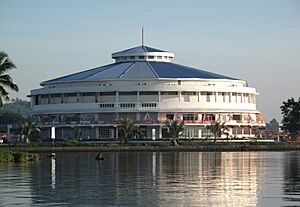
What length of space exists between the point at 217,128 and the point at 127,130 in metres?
15.9

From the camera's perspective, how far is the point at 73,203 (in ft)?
117

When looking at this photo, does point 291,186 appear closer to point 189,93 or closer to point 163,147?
point 163,147

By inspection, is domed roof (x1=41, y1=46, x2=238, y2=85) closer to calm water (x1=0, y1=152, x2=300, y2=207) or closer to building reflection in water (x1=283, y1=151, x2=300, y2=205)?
calm water (x1=0, y1=152, x2=300, y2=207)

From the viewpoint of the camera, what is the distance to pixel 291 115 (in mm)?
158000

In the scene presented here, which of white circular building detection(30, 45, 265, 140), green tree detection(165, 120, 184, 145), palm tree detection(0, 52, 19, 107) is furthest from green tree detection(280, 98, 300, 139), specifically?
palm tree detection(0, 52, 19, 107)

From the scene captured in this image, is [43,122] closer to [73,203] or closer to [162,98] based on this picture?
[162,98]

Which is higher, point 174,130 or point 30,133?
point 174,130

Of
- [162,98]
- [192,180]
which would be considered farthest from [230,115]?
[192,180]

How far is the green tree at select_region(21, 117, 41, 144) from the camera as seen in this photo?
462 ft

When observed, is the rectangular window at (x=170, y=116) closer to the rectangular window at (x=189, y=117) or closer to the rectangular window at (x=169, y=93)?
the rectangular window at (x=189, y=117)

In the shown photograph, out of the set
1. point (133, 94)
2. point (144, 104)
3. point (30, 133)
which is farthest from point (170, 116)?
point (30, 133)

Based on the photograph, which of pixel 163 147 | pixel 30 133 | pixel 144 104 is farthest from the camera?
pixel 144 104

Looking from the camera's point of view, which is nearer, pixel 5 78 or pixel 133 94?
pixel 5 78

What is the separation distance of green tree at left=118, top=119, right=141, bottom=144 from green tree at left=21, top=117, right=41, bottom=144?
46.3 ft
